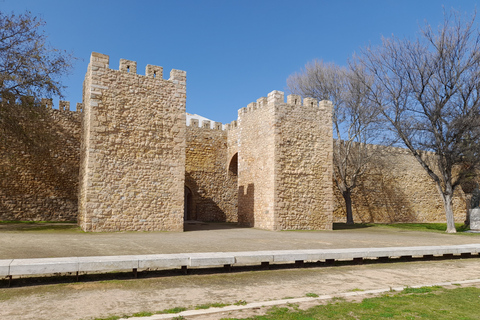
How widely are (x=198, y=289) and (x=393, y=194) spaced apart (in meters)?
23.0

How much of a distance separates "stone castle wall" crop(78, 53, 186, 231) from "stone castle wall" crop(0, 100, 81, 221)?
3.94m

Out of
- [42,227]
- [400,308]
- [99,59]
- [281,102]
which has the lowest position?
[400,308]

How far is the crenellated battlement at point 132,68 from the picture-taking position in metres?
12.2

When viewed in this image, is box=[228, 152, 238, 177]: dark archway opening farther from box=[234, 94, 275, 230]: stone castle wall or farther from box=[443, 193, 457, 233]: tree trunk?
box=[443, 193, 457, 233]: tree trunk

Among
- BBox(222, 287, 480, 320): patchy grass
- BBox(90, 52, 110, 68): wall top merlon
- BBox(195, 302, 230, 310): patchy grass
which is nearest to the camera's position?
BBox(222, 287, 480, 320): patchy grass

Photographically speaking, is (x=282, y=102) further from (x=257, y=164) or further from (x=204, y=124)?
(x=204, y=124)

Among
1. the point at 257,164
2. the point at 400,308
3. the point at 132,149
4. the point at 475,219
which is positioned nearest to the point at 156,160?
the point at 132,149

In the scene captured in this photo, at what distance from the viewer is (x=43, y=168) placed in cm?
1650

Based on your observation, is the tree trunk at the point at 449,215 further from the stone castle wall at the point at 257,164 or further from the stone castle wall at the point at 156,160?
the stone castle wall at the point at 257,164

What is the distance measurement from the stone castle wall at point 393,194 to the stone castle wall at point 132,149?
13.1 meters

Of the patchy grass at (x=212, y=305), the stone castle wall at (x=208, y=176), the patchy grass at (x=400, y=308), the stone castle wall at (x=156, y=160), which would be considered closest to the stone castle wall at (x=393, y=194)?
the stone castle wall at (x=156, y=160)

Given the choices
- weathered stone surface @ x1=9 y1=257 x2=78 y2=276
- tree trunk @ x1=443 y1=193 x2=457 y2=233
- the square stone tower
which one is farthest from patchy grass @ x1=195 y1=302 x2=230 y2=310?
tree trunk @ x1=443 y1=193 x2=457 y2=233

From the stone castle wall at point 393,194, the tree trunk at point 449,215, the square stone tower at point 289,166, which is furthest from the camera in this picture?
the stone castle wall at point 393,194

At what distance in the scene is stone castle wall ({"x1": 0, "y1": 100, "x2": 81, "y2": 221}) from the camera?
1555 cm
